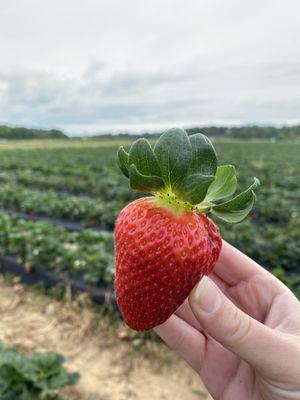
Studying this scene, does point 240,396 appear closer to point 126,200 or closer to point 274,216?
point 274,216

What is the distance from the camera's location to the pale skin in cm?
129

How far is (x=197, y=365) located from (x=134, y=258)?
3.48 feet

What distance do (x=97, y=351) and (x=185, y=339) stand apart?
1666mm

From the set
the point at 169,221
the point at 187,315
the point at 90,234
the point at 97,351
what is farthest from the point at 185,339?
the point at 90,234

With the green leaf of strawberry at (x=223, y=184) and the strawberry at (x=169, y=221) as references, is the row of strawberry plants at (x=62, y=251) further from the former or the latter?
the green leaf of strawberry at (x=223, y=184)

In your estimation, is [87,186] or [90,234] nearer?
[90,234]

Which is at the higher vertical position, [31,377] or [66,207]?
[66,207]

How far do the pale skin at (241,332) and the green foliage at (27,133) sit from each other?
211ft

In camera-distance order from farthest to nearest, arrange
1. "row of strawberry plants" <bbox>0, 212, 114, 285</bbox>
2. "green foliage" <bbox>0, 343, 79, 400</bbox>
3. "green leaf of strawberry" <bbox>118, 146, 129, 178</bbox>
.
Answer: "row of strawberry plants" <bbox>0, 212, 114, 285</bbox> < "green foliage" <bbox>0, 343, 79, 400</bbox> < "green leaf of strawberry" <bbox>118, 146, 129, 178</bbox>

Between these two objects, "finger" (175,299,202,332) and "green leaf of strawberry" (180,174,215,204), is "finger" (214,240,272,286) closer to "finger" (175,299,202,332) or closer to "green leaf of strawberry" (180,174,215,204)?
"finger" (175,299,202,332)

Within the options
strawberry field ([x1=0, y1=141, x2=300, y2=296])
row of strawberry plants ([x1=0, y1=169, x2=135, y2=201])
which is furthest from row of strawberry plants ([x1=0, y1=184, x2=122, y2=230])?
row of strawberry plants ([x1=0, y1=169, x2=135, y2=201])

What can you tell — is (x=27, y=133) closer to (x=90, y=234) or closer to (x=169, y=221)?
(x=90, y=234)

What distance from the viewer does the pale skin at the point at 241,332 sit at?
129 cm

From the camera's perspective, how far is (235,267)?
6.31 ft
